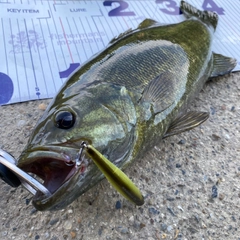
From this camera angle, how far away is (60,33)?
98.1 inches

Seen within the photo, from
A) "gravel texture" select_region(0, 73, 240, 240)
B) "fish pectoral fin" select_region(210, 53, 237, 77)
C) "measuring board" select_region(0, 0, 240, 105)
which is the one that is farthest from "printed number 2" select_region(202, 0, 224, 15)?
"gravel texture" select_region(0, 73, 240, 240)

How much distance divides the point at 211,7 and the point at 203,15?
0.67 metres

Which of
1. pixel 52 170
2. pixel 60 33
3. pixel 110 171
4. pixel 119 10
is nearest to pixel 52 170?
pixel 52 170

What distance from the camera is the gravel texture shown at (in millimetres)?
1477

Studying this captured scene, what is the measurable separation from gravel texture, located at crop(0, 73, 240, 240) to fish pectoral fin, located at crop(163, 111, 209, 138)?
14 centimetres

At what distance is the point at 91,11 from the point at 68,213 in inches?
73.4

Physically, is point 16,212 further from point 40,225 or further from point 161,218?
point 161,218

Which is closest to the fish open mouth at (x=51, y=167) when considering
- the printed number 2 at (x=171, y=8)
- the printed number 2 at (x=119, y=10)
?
the printed number 2 at (x=119, y=10)

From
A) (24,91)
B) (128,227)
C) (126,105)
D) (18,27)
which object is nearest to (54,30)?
(18,27)

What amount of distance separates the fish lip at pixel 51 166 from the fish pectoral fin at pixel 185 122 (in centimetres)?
69

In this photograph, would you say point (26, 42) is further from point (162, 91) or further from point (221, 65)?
point (221, 65)

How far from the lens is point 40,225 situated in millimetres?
1470

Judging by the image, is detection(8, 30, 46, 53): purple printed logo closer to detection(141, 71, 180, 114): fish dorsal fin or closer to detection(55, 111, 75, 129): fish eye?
detection(141, 71, 180, 114): fish dorsal fin

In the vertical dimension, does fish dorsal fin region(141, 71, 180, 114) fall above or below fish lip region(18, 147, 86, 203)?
above
